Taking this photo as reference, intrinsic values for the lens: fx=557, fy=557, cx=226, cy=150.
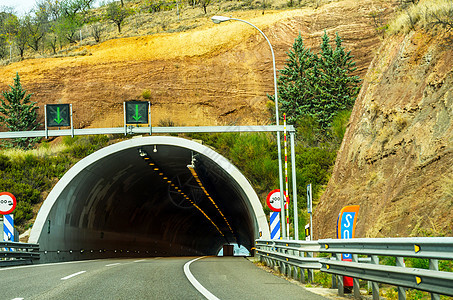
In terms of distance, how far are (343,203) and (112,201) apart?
53.8 feet

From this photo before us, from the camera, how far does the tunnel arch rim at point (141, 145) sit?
23.7m

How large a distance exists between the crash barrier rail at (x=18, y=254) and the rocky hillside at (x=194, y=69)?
36570mm

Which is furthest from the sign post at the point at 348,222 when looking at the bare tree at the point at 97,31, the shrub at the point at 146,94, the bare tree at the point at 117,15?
the bare tree at the point at 117,15

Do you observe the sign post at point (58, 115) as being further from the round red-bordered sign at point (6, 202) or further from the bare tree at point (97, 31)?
the bare tree at point (97, 31)

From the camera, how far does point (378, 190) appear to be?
697 inches

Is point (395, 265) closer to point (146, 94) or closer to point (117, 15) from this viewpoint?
point (146, 94)

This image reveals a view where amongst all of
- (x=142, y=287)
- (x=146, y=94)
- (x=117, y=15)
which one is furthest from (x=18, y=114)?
(x=142, y=287)

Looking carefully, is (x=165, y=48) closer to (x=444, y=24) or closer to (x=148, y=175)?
(x=148, y=175)

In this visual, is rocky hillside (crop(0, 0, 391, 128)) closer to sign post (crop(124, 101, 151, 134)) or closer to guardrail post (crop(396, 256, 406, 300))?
sign post (crop(124, 101, 151, 134))

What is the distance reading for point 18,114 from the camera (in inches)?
2212

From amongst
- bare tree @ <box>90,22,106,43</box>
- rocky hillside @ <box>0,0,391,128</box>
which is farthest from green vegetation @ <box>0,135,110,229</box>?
bare tree @ <box>90,22,106,43</box>

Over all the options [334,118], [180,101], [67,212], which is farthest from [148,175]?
[180,101]

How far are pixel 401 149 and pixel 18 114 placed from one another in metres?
47.0

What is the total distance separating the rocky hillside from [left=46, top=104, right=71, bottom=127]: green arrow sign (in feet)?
110
